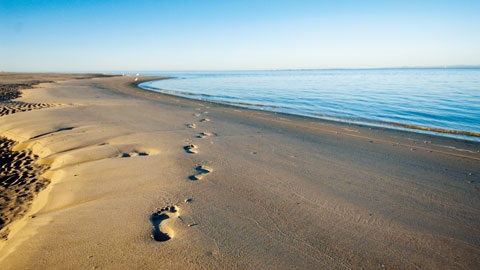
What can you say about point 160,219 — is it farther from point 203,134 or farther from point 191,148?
point 203,134

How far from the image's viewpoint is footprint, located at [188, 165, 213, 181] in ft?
17.1

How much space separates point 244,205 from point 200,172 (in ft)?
5.28

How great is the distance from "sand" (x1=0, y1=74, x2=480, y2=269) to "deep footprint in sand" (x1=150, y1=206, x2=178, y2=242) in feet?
0.05

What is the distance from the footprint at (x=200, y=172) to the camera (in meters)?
5.22

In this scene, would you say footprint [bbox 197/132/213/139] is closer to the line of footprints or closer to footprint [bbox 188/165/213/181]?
footprint [bbox 188/165/213/181]

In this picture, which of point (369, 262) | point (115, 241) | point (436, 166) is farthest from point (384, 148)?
point (115, 241)

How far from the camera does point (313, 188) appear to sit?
4895mm

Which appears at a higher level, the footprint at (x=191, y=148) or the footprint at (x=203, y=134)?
the footprint at (x=191, y=148)

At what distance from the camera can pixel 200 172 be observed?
5512 millimetres

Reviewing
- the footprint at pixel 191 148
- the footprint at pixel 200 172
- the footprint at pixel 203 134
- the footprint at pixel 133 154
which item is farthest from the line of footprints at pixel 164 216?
the footprint at pixel 203 134

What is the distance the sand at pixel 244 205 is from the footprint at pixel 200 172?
5 centimetres

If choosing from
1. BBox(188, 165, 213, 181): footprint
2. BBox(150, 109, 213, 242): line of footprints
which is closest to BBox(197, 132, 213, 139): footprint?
BBox(188, 165, 213, 181): footprint

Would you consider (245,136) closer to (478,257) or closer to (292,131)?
(292,131)

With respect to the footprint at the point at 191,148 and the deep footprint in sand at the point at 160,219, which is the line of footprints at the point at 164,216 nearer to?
the deep footprint in sand at the point at 160,219
